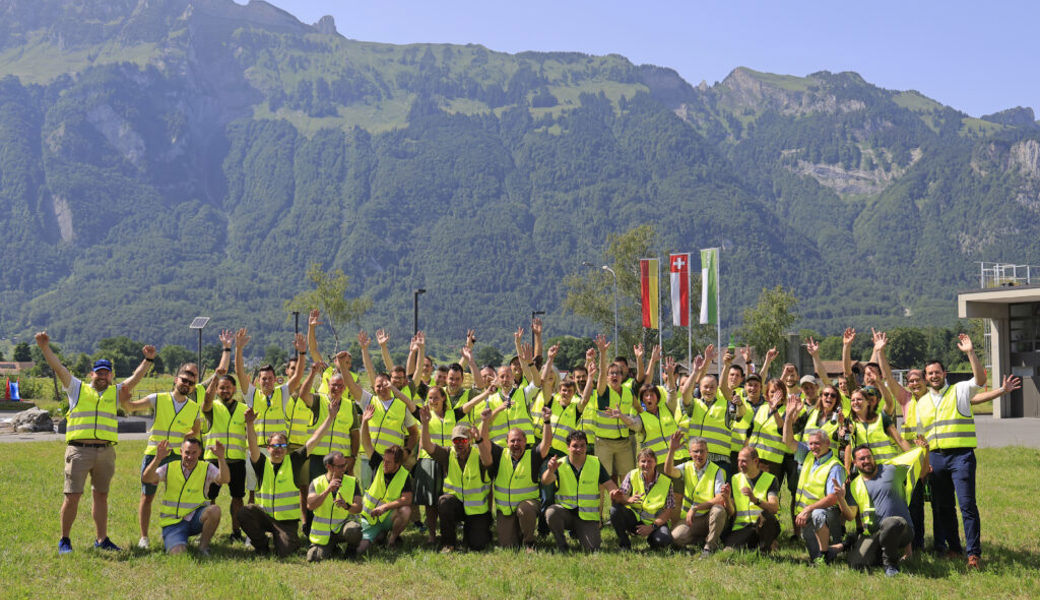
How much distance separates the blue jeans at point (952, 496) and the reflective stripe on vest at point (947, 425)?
0.10 meters

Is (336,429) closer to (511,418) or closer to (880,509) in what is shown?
(511,418)

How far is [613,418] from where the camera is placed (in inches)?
479

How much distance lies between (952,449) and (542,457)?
4.33 metres

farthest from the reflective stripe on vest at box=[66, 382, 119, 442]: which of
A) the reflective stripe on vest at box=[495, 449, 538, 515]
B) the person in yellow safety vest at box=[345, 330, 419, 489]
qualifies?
the reflective stripe on vest at box=[495, 449, 538, 515]

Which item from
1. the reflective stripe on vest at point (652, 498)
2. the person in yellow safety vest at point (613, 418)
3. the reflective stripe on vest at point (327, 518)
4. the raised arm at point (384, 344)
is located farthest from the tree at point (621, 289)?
the reflective stripe on vest at point (327, 518)

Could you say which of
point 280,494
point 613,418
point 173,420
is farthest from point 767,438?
point 173,420

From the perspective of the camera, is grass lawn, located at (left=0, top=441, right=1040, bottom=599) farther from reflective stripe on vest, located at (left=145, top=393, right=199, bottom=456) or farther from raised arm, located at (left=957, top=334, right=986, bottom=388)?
raised arm, located at (left=957, top=334, right=986, bottom=388)

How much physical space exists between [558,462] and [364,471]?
257cm

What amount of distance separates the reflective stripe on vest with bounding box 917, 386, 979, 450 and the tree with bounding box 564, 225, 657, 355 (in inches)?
2151

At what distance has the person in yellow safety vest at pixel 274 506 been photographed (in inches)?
419

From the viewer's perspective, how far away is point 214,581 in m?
9.48

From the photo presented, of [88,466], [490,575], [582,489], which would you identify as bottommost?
[490,575]

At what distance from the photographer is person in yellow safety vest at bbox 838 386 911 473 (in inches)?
416

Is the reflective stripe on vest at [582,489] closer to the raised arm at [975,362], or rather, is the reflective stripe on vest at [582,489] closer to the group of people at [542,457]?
the group of people at [542,457]
